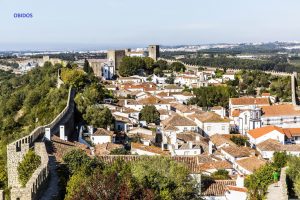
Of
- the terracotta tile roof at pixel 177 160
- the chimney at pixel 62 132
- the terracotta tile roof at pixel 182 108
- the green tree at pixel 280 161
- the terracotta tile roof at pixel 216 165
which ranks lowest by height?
the terracotta tile roof at pixel 182 108

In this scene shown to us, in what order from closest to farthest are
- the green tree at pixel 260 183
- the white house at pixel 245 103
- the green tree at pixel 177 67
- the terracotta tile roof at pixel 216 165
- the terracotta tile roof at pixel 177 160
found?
the green tree at pixel 260 183
the terracotta tile roof at pixel 177 160
the terracotta tile roof at pixel 216 165
the white house at pixel 245 103
the green tree at pixel 177 67

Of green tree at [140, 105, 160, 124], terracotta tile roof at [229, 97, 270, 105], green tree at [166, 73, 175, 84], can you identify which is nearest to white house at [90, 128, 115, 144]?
green tree at [140, 105, 160, 124]

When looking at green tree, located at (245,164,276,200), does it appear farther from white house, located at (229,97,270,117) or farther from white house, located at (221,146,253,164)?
white house, located at (229,97,270,117)

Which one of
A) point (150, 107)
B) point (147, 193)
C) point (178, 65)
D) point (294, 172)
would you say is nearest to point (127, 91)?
point (150, 107)

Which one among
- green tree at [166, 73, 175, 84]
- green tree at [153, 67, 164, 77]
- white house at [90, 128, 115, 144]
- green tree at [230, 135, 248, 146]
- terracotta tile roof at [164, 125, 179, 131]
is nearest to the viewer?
white house at [90, 128, 115, 144]

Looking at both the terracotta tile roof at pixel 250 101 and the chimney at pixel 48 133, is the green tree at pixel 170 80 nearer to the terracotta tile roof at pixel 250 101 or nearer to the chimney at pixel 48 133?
the terracotta tile roof at pixel 250 101

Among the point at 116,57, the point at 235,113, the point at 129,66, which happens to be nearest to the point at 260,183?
the point at 235,113

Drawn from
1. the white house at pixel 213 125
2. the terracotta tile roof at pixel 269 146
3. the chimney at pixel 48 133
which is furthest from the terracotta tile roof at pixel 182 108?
the chimney at pixel 48 133
